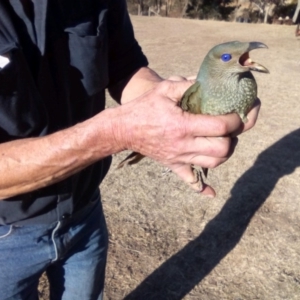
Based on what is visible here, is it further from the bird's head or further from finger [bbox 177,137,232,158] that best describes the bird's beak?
finger [bbox 177,137,232,158]

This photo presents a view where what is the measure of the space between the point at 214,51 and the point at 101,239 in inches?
41.1

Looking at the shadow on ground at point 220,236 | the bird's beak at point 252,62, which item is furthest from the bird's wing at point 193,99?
the shadow on ground at point 220,236

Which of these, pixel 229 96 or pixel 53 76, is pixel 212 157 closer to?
pixel 229 96

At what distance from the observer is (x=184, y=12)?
74.8 feet

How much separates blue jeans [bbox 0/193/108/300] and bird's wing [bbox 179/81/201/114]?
2.10 feet

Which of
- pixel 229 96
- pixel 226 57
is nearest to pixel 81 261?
pixel 229 96

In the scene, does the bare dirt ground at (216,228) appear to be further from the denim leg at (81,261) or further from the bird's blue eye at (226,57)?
the bird's blue eye at (226,57)

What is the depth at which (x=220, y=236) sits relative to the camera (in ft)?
15.4

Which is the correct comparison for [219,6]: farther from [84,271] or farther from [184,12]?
[84,271]

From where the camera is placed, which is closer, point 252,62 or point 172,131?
point 172,131

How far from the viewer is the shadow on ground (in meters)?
4.12

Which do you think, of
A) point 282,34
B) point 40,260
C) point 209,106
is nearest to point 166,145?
point 209,106

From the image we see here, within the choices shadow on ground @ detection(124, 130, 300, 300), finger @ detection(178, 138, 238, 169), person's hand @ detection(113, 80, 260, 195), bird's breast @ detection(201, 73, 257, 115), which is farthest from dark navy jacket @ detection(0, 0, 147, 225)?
shadow on ground @ detection(124, 130, 300, 300)

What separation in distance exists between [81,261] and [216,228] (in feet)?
8.43
